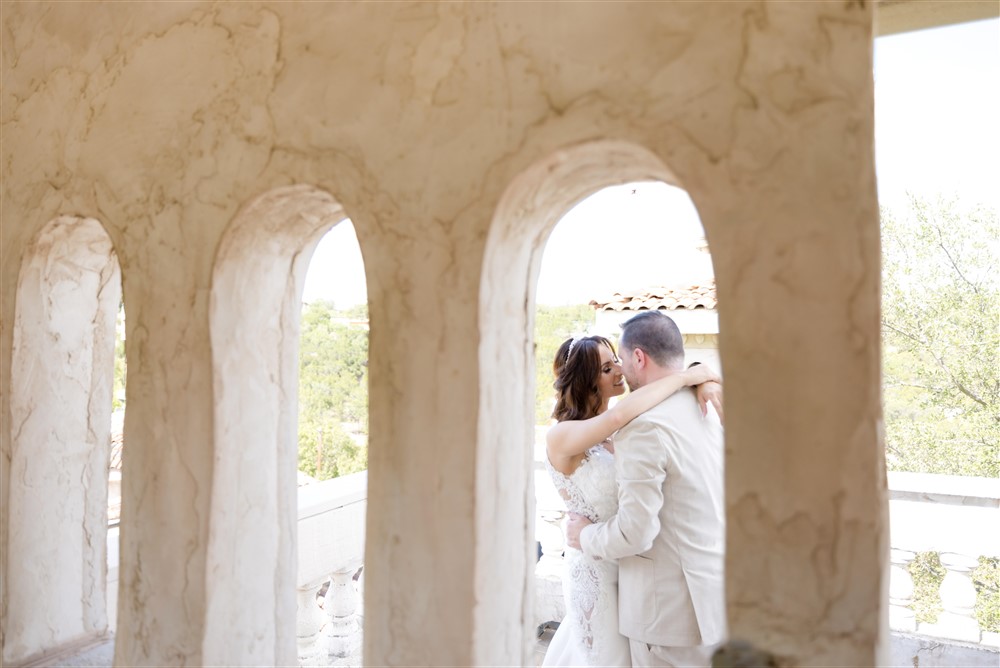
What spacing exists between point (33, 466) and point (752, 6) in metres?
2.43

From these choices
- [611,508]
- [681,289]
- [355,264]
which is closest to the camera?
[611,508]

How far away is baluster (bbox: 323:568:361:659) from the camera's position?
2.79 metres

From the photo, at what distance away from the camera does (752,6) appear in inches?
44.9

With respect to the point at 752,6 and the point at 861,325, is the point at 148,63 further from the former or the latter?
the point at 861,325

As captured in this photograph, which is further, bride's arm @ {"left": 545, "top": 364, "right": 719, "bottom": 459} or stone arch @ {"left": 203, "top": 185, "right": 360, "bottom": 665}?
bride's arm @ {"left": 545, "top": 364, "right": 719, "bottom": 459}

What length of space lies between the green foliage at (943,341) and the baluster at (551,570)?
9800 mm

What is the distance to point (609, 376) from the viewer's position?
2.28 metres

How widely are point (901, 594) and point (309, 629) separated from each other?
8.39 feet

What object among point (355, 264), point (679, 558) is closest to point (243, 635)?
point (679, 558)

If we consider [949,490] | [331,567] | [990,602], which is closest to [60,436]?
[331,567]

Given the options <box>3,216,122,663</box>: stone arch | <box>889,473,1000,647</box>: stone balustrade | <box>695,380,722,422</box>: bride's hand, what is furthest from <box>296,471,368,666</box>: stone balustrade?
<box>889,473,1000,647</box>: stone balustrade

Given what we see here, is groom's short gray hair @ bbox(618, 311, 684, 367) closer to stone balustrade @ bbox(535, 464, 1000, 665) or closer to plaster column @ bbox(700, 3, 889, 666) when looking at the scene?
plaster column @ bbox(700, 3, 889, 666)

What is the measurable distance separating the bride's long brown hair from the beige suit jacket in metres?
0.29

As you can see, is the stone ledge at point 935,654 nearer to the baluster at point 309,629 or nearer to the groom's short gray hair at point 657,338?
the groom's short gray hair at point 657,338
